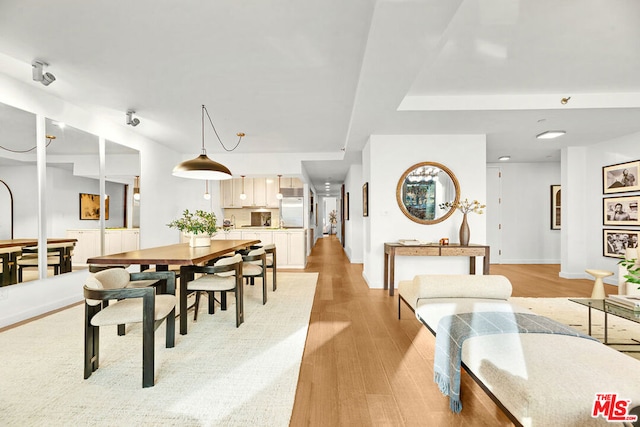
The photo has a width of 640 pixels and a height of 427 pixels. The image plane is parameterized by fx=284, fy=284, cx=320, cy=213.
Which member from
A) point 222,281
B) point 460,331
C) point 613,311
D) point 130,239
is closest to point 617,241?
point 613,311

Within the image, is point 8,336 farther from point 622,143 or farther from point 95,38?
point 622,143

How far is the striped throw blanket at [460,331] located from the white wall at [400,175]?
8.90 ft

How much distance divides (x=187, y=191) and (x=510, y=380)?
7.16m

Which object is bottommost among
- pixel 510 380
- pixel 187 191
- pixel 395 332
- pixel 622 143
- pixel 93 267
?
pixel 395 332

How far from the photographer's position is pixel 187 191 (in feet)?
22.9

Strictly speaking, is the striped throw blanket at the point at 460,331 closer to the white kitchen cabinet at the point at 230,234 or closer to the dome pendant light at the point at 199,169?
the dome pendant light at the point at 199,169

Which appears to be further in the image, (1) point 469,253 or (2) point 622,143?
(2) point 622,143

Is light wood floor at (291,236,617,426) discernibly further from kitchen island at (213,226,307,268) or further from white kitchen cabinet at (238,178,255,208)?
Result: white kitchen cabinet at (238,178,255,208)

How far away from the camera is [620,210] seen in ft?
16.1

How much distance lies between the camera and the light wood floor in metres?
1.64

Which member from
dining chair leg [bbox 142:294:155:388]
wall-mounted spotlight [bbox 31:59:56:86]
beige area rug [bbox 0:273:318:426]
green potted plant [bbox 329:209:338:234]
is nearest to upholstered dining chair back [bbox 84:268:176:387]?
dining chair leg [bbox 142:294:155:388]

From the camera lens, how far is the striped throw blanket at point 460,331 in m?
1.65

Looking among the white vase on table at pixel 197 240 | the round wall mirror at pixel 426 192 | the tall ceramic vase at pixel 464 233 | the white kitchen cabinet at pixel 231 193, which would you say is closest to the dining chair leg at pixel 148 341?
the white vase on table at pixel 197 240

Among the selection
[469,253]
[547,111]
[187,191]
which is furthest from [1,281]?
[547,111]
